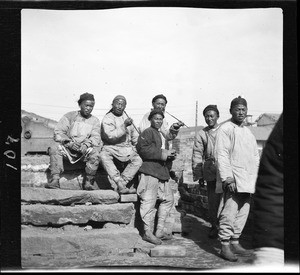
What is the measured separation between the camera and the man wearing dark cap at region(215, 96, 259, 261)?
4965 millimetres

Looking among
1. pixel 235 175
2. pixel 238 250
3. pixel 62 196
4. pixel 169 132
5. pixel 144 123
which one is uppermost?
pixel 144 123

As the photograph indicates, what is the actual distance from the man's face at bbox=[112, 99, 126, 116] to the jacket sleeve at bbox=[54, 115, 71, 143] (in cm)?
73

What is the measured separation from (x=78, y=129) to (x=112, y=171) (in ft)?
2.80

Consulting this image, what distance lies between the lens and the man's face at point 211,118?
6.10 m

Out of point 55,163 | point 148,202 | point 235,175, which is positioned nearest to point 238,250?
point 235,175

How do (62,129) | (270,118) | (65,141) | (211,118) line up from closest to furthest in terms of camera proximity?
1. (65,141)
2. (62,129)
3. (211,118)
4. (270,118)

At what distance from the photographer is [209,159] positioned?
20.0 feet

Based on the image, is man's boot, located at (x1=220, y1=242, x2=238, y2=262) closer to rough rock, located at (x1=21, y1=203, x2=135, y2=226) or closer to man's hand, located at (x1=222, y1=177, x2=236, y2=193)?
man's hand, located at (x1=222, y1=177, x2=236, y2=193)

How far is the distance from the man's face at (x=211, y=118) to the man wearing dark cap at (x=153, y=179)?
79 cm

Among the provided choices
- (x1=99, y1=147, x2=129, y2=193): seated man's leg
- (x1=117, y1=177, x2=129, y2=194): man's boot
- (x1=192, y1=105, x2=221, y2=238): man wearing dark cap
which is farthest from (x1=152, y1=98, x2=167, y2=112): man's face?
(x1=117, y1=177, x2=129, y2=194): man's boot

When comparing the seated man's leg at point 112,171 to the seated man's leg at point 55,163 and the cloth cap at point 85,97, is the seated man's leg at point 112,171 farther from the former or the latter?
the cloth cap at point 85,97

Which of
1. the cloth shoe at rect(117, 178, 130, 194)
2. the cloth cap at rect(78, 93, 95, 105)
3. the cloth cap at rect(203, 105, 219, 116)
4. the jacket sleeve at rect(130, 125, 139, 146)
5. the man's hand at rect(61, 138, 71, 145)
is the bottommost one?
A: the cloth shoe at rect(117, 178, 130, 194)

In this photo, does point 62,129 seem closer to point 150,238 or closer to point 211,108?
point 150,238

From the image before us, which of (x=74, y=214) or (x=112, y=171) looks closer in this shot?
(x=74, y=214)
